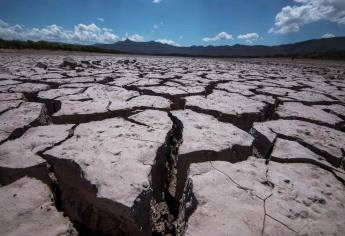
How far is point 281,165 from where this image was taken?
4.17ft

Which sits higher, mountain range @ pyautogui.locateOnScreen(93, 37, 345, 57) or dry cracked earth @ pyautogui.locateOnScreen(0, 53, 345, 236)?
dry cracked earth @ pyautogui.locateOnScreen(0, 53, 345, 236)

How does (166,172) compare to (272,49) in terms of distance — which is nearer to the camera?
(166,172)

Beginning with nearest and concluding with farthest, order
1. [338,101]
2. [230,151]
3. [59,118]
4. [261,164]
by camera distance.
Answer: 1. [261,164]
2. [230,151]
3. [59,118]
4. [338,101]

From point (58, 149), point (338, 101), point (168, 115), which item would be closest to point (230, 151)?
point (168, 115)

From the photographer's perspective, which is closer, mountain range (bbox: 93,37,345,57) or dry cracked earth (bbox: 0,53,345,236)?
dry cracked earth (bbox: 0,53,345,236)

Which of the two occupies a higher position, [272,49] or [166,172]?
[166,172]

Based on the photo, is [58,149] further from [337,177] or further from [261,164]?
[337,177]

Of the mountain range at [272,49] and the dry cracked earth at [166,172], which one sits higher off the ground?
the dry cracked earth at [166,172]

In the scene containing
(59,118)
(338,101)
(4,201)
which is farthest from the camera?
(338,101)

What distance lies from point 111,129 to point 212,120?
738 mm

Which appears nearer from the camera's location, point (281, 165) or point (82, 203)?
point (82, 203)

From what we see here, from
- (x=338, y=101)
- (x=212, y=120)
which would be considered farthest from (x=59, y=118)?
(x=338, y=101)

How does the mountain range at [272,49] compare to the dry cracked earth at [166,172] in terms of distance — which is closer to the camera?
the dry cracked earth at [166,172]

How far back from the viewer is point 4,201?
0.95 metres
